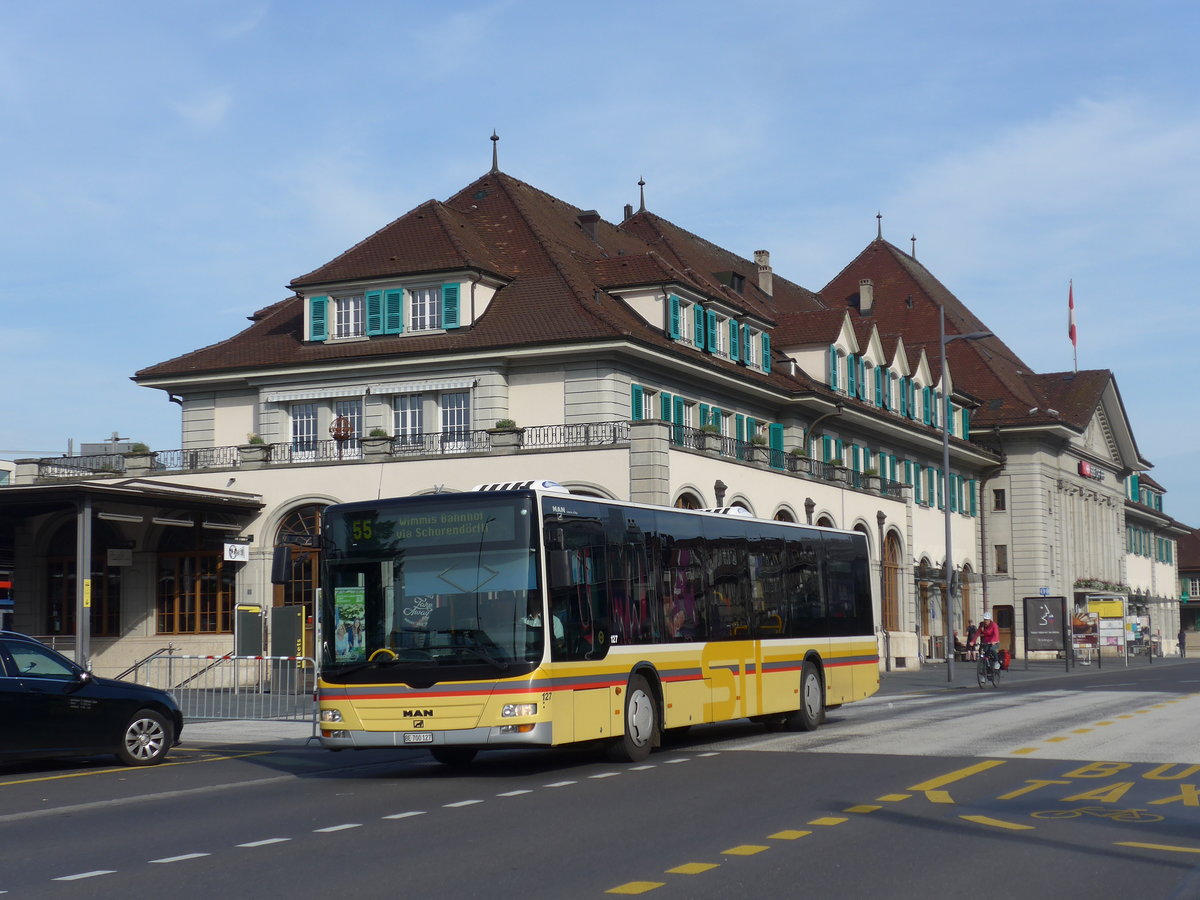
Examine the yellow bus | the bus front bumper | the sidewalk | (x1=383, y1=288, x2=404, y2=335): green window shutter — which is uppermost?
(x1=383, y1=288, x2=404, y2=335): green window shutter

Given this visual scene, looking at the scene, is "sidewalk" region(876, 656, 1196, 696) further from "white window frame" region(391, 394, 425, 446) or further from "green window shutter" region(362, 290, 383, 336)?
"green window shutter" region(362, 290, 383, 336)

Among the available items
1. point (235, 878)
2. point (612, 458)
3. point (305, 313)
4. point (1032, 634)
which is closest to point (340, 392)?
point (305, 313)

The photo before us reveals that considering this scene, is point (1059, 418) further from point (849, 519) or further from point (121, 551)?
point (121, 551)

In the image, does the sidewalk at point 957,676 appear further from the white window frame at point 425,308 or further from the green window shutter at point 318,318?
the green window shutter at point 318,318

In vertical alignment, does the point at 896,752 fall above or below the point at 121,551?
below

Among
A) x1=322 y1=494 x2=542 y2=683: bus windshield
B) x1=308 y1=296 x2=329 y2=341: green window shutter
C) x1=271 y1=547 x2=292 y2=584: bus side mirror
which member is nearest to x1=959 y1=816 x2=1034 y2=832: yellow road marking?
x1=322 y1=494 x2=542 y2=683: bus windshield

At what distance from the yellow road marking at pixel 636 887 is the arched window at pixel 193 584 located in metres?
35.0

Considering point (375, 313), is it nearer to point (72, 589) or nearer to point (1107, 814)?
point (72, 589)

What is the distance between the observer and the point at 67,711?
58.5 ft

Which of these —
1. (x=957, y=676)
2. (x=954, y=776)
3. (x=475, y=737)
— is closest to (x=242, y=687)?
(x=475, y=737)

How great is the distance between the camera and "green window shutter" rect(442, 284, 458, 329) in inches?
1777

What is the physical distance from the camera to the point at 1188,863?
10.3m

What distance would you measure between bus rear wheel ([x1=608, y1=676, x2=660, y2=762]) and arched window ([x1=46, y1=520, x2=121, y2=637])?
28317 mm

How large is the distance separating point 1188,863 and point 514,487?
8.42 metres
